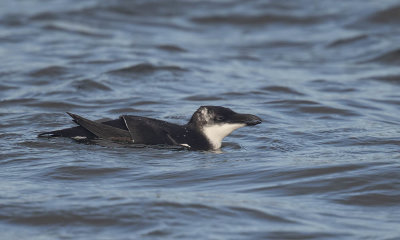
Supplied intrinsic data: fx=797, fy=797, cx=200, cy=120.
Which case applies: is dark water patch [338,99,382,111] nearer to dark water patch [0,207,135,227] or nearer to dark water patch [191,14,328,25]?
dark water patch [0,207,135,227]

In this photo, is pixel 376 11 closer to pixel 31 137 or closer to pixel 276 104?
pixel 276 104

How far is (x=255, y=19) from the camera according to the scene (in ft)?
66.4

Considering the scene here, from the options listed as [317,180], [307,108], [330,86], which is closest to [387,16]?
[330,86]

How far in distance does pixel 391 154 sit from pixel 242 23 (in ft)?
39.3

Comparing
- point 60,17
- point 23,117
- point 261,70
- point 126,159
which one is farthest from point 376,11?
point 126,159

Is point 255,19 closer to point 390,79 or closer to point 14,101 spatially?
point 390,79

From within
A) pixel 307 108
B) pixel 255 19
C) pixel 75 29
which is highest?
pixel 255 19

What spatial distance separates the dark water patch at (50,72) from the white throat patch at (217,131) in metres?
5.81

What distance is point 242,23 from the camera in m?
20.2

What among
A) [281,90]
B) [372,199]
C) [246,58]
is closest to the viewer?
[372,199]

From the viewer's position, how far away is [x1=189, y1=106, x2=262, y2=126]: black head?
28.4 feet

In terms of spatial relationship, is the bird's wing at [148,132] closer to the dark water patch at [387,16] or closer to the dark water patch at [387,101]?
the dark water patch at [387,101]

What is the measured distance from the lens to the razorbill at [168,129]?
335 inches

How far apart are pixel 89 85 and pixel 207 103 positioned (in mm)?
2130
